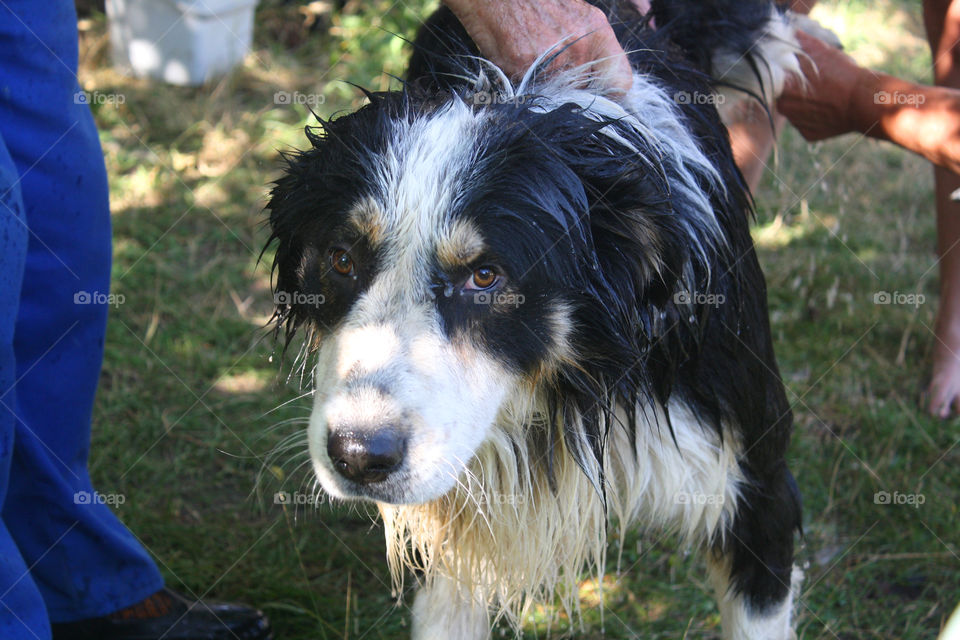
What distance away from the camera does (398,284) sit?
6.23ft

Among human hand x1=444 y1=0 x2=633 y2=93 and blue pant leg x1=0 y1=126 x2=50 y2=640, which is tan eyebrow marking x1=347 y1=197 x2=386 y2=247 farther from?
blue pant leg x1=0 y1=126 x2=50 y2=640

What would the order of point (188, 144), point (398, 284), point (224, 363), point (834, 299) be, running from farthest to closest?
point (188, 144)
point (834, 299)
point (224, 363)
point (398, 284)

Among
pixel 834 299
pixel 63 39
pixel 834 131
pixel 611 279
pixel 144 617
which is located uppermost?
pixel 63 39

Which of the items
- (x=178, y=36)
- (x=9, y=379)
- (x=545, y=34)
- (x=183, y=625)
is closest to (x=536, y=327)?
(x=545, y=34)

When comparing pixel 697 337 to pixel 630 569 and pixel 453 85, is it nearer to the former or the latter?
pixel 453 85

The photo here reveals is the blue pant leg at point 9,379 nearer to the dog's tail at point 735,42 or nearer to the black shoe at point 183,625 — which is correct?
the black shoe at point 183,625

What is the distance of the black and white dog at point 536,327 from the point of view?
1.87 m

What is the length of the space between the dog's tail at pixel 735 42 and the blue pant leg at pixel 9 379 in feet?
5.29

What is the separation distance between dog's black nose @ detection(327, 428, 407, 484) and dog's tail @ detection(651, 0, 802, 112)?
1.42 metres

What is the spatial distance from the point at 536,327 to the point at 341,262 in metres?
0.41

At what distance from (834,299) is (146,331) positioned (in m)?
2.77

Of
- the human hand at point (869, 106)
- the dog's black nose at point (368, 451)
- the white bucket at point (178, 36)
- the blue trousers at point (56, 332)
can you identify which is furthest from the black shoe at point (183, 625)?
the white bucket at point (178, 36)

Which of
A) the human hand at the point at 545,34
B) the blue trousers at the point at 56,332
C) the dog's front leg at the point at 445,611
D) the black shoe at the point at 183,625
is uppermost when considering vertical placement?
the human hand at the point at 545,34

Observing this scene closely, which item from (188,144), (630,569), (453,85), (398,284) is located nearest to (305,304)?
(398,284)
